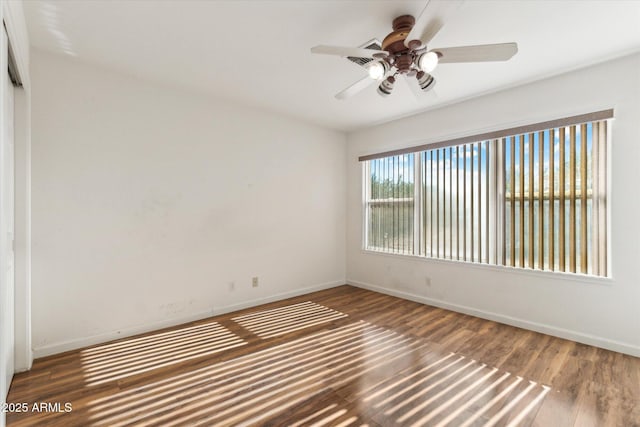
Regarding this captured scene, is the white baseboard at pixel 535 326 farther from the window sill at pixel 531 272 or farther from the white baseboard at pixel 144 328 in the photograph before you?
the white baseboard at pixel 144 328

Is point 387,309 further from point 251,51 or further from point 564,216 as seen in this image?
point 251,51

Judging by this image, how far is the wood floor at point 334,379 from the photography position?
189 cm

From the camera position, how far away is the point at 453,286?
382cm

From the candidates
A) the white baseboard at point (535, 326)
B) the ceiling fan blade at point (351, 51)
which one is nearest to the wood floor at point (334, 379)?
the white baseboard at point (535, 326)

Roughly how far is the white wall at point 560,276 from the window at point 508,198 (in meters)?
0.11

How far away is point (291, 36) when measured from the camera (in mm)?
2385

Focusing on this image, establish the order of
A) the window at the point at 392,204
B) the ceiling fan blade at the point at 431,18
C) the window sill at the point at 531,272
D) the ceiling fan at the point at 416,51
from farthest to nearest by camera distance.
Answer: the window at the point at 392,204, the window sill at the point at 531,272, the ceiling fan at the point at 416,51, the ceiling fan blade at the point at 431,18

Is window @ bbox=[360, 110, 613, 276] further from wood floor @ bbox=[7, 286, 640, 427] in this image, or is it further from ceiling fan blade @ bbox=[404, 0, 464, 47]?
ceiling fan blade @ bbox=[404, 0, 464, 47]

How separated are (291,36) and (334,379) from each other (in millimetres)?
2661

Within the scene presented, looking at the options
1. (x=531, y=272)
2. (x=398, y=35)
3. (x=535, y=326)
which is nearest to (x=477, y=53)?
(x=398, y=35)

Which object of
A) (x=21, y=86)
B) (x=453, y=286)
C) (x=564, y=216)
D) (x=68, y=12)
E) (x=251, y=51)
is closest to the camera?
(x=68, y=12)

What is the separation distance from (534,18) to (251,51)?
7.08 ft

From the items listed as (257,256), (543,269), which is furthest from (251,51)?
(543,269)

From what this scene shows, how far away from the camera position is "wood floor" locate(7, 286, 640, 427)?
189 centimetres
